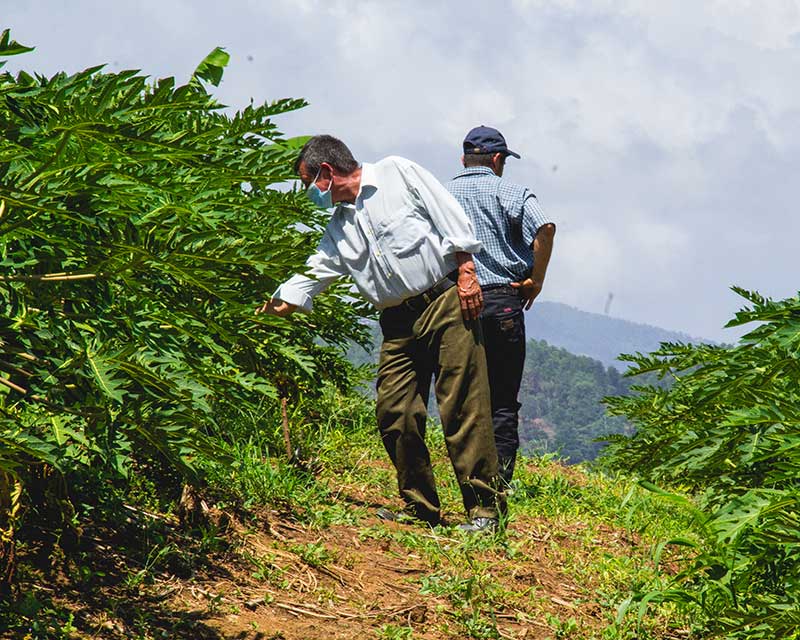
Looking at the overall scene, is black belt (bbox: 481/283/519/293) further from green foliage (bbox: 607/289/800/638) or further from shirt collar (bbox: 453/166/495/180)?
green foliage (bbox: 607/289/800/638)

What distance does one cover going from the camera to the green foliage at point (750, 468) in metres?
2.58

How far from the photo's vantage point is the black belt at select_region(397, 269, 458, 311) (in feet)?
17.3

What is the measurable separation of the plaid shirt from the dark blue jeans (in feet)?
0.45

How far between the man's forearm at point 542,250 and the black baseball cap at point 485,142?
65 centimetres

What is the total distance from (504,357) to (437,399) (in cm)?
96

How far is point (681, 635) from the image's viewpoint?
4.05 metres

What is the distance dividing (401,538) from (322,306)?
1.50 m

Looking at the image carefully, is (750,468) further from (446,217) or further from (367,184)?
(367,184)

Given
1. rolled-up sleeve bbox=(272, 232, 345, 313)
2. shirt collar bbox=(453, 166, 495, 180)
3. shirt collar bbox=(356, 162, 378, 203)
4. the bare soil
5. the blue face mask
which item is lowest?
the bare soil

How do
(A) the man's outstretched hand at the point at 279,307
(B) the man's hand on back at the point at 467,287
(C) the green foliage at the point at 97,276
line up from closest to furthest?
(C) the green foliage at the point at 97,276 < (A) the man's outstretched hand at the point at 279,307 < (B) the man's hand on back at the point at 467,287

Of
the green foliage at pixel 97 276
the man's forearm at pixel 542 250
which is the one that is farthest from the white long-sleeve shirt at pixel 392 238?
the green foliage at pixel 97 276

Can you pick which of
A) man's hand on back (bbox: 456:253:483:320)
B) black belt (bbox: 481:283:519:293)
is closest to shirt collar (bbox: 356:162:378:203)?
man's hand on back (bbox: 456:253:483:320)

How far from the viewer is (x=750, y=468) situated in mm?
3096

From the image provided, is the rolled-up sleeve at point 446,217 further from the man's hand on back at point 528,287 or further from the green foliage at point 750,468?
the green foliage at point 750,468
